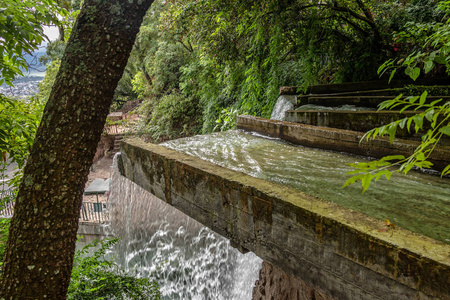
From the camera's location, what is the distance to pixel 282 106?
23.4 ft

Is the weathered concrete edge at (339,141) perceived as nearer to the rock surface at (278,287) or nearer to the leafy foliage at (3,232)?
the rock surface at (278,287)

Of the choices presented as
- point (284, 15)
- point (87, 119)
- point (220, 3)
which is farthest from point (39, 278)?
point (284, 15)

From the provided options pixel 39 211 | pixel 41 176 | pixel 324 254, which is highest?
pixel 41 176

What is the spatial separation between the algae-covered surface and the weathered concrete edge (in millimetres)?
→ 156

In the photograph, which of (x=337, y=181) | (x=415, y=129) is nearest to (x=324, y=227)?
(x=415, y=129)

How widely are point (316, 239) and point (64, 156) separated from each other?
193 centimetres

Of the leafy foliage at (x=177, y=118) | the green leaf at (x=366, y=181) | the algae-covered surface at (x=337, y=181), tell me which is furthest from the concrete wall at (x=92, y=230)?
the green leaf at (x=366, y=181)

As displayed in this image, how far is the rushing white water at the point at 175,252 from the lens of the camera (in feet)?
15.2

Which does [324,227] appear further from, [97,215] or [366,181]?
[97,215]

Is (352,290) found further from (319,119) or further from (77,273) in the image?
(77,273)

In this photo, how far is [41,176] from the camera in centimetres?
166

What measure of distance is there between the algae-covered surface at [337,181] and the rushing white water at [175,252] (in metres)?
1.57

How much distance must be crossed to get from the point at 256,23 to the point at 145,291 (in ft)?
18.8

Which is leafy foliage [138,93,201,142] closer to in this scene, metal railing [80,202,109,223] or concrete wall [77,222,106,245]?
metal railing [80,202,109,223]
